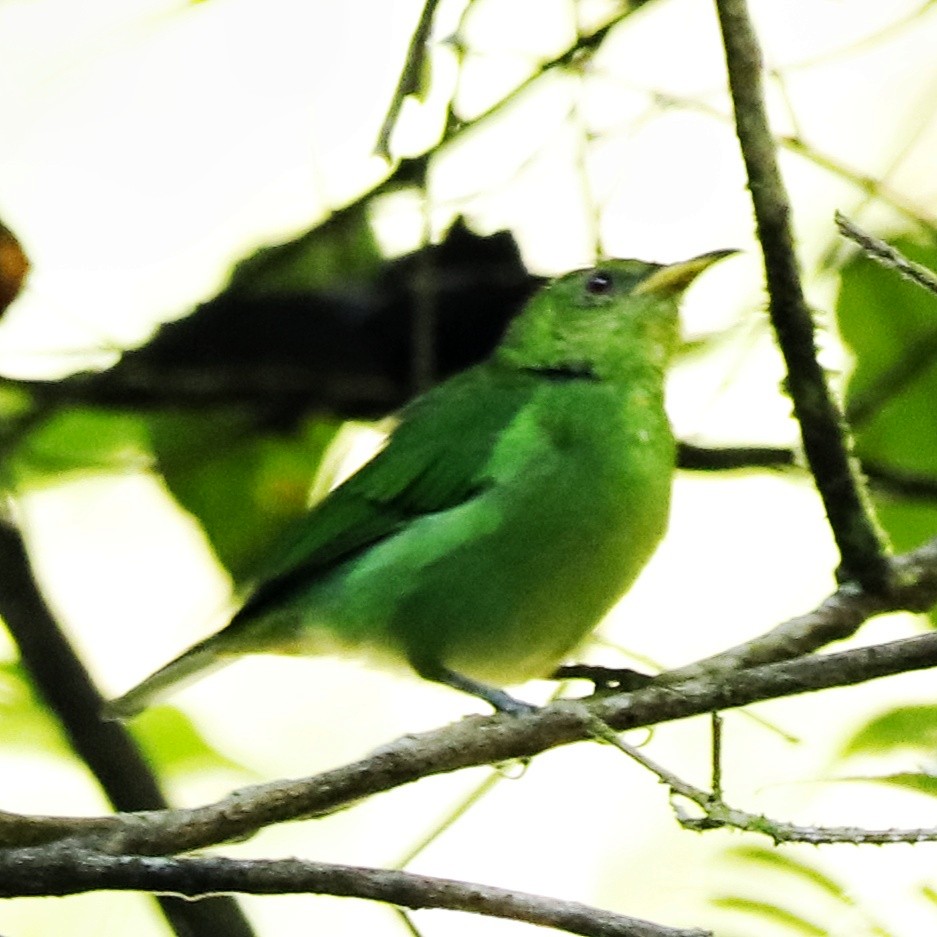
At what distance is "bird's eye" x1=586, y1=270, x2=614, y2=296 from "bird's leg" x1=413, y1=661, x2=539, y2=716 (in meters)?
0.58

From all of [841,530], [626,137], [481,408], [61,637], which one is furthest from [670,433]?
[61,637]

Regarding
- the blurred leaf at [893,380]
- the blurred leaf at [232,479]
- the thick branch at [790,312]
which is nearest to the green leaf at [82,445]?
the blurred leaf at [232,479]

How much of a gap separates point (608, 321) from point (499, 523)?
40 centimetres

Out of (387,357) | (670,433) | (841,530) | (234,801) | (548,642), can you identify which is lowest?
(234,801)

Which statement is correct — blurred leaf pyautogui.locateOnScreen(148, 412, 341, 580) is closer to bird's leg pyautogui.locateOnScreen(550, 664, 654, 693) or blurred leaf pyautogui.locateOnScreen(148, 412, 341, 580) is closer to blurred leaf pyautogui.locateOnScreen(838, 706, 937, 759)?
bird's leg pyautogui.locateOnScreen(550, 664, 654, 693)

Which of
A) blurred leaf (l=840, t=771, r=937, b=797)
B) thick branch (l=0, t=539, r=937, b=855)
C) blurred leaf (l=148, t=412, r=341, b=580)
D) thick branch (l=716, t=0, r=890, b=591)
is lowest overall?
blurred leaf (l=840, t=771, r=937, b=797)

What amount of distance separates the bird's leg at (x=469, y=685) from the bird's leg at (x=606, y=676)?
74 mm

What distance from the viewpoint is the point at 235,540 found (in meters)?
1.98

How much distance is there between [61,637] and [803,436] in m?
0.93

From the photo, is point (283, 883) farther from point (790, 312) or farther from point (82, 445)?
point (82, 445)

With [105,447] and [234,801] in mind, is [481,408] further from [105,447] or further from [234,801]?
[234,801]

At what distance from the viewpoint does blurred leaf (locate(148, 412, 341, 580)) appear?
6.49ft

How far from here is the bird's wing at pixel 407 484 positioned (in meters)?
1.78

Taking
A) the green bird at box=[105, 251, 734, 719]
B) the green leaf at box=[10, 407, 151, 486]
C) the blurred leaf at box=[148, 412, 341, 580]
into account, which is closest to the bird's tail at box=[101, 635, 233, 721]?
the green bird at box=[105, 251, 734, 719]
